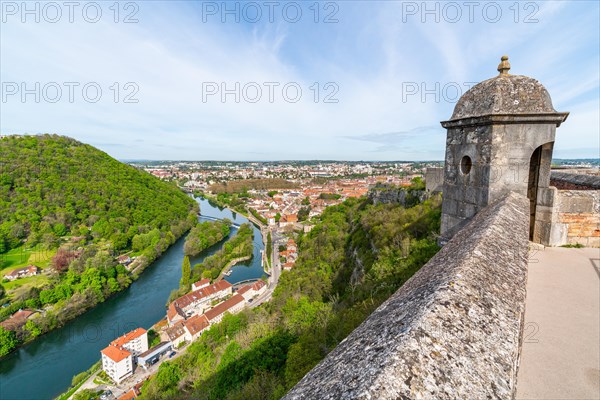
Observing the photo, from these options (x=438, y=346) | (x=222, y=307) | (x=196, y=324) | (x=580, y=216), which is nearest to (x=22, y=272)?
(x=196, y=324)

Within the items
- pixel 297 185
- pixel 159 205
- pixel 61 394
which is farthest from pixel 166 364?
pixel 297 185

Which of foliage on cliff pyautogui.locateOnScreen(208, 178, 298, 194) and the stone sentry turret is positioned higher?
the stone sentry turret

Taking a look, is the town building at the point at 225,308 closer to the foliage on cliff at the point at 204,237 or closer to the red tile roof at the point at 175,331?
the red tile roof at the point at 175,331

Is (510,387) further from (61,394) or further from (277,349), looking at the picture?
(61,394)

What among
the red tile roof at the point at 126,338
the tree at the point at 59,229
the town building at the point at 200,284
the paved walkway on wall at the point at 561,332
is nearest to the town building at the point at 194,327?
the red tile roof at the point at 126,338

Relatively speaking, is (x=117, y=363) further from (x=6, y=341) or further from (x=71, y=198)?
(x=71, y=198)

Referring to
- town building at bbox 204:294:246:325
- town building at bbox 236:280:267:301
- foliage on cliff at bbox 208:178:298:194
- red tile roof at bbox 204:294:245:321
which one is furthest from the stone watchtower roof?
foliage on cliff at bbox 208:178:298:194

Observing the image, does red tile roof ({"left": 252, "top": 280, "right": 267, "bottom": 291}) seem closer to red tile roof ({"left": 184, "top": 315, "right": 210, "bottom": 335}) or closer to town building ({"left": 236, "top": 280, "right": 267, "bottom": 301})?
town building ({"left": 236, "top": 280, "right": 267, "bottom": 301})
